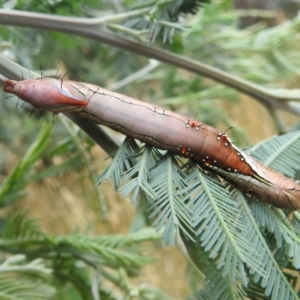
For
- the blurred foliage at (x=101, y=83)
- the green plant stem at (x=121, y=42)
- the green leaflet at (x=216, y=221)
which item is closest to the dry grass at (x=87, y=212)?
the blurred foliage at (x=101, y=83)

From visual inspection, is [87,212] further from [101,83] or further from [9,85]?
[9,85]

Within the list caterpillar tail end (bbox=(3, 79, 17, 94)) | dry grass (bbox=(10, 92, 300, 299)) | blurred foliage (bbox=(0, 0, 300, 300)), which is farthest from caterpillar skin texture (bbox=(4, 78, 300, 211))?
dry grass (bbox=(10, 92, 300, 299))

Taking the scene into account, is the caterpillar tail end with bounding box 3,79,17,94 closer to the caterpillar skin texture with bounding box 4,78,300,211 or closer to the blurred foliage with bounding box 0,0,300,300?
the caterpillar skin texture with bounding box 4,78,300,211

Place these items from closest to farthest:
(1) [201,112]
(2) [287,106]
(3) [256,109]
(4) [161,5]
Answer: (4) [161,5], (2) [287,106], (1) [201,112], (3) [256,109]

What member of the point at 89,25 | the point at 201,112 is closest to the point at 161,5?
the point at 89,25

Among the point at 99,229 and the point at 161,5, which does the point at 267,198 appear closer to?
the point at 161,5

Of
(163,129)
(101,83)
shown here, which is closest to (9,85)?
(163,129)

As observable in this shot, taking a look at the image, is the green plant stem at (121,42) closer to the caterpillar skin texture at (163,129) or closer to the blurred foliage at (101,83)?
the blurred foliage at (101,83)
